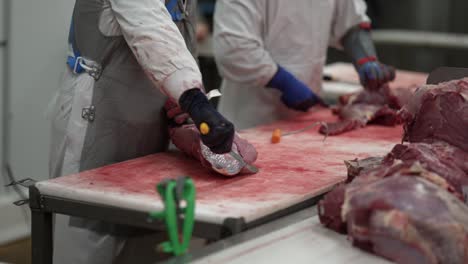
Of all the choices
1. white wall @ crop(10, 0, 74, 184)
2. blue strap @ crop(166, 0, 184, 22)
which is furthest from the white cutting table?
white wall @ crop(10, 0, 74, 184)

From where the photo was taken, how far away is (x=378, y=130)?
3863 mm

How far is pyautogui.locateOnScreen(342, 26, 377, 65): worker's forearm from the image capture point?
14.1 feet

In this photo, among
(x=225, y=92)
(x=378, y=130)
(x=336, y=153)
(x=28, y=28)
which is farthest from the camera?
(x=28, y=28)

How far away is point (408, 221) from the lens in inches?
84.4

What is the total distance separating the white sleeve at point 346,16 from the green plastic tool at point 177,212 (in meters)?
2.42

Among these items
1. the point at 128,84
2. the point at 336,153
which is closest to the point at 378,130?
the point at 336,153

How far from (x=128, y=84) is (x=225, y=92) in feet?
4.97

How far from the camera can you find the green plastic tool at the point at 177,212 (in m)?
2.05

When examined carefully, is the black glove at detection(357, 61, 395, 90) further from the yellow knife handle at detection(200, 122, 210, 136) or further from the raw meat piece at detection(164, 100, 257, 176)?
the yellow knife handle at detection(200, 122, 210, 136)

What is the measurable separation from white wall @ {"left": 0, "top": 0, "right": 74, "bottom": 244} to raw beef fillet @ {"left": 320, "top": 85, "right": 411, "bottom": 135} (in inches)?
78.2

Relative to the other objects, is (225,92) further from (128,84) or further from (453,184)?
(453,184)

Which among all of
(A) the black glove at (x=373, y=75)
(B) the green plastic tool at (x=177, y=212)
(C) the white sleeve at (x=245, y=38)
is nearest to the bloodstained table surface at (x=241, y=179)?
(B) the green plastic tool at (x=177, y=212)

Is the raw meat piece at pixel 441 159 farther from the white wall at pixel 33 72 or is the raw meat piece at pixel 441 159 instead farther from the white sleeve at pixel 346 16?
the white wall at pixel 33 72

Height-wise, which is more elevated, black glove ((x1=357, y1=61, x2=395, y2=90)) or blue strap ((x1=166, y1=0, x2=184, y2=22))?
blue strap ((x1=166, y1=0, x2=184, y2=22))
